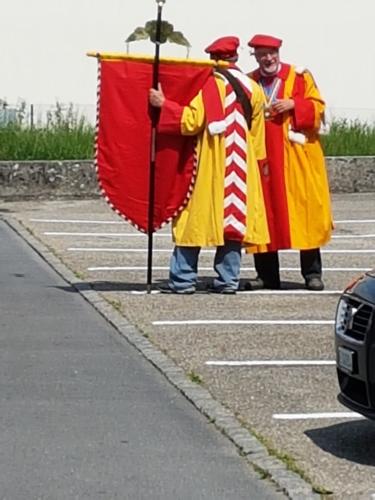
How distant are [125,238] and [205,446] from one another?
9148 mm

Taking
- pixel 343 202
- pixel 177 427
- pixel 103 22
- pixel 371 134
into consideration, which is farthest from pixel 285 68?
pixel 103 22

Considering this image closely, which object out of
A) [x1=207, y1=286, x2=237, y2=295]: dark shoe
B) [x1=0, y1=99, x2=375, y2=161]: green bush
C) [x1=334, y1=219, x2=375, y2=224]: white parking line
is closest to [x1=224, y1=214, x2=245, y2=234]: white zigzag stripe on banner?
[x1=207, y1=286, x2=237, y2=295]: dark shoe

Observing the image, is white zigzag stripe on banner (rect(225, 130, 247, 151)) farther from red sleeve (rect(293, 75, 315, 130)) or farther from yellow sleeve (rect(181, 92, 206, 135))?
red sleeve (rect(293, 75, 315, 130))

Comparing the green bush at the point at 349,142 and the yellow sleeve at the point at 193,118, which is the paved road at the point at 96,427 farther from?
the green bush at the point at 349,142

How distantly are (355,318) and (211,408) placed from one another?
1.51 meters

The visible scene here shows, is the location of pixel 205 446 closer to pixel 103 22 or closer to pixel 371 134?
pixel 371 134

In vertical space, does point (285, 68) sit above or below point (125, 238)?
above

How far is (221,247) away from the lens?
1255 cm

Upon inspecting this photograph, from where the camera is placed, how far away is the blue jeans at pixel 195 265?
12.5 m

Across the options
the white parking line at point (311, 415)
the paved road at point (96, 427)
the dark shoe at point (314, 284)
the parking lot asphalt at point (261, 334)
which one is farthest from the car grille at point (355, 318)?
the dark shoe at point (314, 284)

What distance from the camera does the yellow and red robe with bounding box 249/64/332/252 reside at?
41.8ft

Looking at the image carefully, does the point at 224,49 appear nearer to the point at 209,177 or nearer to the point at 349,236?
the point at 209,177

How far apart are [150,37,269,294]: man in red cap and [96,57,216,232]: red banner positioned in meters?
0.11

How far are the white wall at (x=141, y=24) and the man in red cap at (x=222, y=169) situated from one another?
51.9 ft
